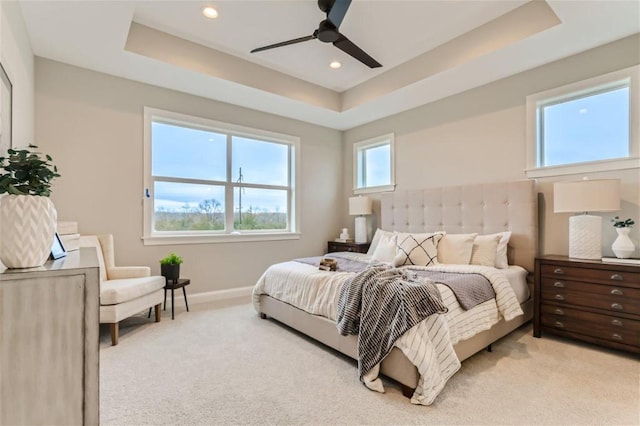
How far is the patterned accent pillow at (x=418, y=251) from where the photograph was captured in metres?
3.25

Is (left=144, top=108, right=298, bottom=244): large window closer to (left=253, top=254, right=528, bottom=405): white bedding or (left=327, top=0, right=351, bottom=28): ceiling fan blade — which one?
(left=253, top=254, right=528, bottom=405): white bedding

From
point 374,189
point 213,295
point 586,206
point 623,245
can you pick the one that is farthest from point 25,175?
point 374,189

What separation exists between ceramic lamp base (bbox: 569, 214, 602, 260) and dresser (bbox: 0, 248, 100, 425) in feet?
11.7

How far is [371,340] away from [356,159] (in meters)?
3.89

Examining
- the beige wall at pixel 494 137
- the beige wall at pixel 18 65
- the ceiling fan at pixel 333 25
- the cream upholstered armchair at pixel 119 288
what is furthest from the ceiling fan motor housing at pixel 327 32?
the cream upholstered armchair at pixel 119 288

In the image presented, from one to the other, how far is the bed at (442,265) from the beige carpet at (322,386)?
0.15 meters

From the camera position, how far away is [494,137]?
3715mm

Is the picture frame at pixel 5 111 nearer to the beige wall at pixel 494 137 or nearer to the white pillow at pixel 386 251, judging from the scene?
the white pillow at pixel 386 251

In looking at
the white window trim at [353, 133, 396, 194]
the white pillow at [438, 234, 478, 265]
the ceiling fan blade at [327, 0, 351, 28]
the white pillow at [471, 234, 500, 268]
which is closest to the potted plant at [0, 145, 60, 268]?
the ceiling fan blade at [327, 0, 351, 28]

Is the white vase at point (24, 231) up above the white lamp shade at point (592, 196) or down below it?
below

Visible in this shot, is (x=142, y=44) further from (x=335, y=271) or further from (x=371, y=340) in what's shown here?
(x=371, y=340)

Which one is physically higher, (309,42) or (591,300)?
(309,42)

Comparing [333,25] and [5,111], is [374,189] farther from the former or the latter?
[5,111]

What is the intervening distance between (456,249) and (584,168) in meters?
1.43
